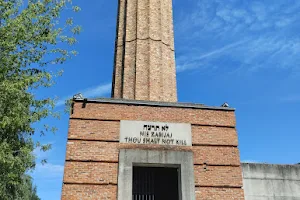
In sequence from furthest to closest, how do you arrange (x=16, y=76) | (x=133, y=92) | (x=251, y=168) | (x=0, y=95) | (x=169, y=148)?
(x=133, y=92) < (x=251, y=168) < (x=169, y=148) < (x=16, y=76) < (x=0, y=95)

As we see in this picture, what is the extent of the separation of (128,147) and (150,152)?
708 millimetres

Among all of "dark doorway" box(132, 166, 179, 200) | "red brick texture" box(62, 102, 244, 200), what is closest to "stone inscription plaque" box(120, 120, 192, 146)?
"red brick texture" box(62, 102, 244, 200)

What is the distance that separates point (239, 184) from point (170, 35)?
34.7 ft

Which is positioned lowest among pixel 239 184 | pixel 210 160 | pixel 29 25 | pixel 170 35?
pixel 239 184

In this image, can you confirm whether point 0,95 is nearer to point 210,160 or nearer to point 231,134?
point 210,160

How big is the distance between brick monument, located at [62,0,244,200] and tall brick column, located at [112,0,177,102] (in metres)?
5.07

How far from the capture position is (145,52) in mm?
16625

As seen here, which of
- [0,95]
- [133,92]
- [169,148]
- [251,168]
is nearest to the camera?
[0,95]

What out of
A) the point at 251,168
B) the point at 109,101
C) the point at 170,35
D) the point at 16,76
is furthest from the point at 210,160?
the point at 170,35

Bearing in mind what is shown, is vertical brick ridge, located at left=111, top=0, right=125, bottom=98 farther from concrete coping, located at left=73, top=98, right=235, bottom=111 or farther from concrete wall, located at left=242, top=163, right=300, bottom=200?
concrete wall, located at left=242, top=163, right=300, bottom=200

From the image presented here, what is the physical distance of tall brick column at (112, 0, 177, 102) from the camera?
15.9 meters

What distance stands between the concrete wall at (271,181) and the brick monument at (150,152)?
7.55ft

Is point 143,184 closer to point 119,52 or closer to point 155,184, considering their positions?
point 155,184

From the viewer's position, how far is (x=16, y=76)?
30.6 ft
